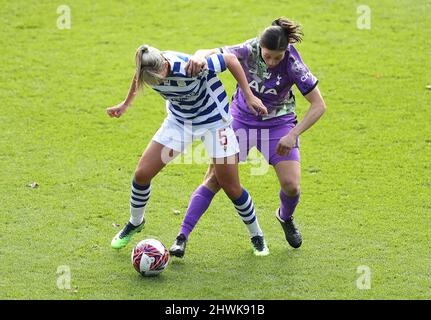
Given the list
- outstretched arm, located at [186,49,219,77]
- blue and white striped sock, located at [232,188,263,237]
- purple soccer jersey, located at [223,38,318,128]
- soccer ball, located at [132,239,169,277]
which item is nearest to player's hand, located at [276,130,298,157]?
purple soccer jersey, located at [223,38,318,128]

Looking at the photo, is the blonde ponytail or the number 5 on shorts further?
the number 5 on shorts

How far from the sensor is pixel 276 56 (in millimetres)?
7109

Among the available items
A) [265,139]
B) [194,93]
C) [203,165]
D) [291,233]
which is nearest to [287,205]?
[291,233]

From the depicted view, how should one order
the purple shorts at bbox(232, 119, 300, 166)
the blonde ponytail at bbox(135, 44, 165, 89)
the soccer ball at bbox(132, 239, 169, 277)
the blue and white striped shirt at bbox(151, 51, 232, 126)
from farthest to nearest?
the purple shorts at bbox(232, 119, 300, 166) < the soccer ball at bbox(132, 239, 169, 277) < the blue and white striped shirt at bbox(151, 51, 232, 126) < the blonde ponytail at bbox(135, 44, 165, 89)

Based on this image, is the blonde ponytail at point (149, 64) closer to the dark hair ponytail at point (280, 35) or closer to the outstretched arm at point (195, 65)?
the outstretched arm at point (195, 65)

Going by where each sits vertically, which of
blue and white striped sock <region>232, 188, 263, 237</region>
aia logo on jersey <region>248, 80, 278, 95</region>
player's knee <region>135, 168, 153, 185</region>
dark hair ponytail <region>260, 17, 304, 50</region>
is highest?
dark hair ponytail <region>260, 17, 304, 50</region>

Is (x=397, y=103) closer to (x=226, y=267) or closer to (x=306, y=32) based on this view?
(x=306, y=32)

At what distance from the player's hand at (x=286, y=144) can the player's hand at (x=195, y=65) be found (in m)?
0.93

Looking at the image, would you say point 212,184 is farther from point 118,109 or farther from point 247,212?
point 118,109

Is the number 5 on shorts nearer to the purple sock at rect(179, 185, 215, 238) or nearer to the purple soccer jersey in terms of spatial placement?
the purple soccer jersey

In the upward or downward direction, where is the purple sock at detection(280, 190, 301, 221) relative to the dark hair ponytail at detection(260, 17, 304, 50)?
downward

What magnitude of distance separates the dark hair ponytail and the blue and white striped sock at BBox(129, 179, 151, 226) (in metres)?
1.52

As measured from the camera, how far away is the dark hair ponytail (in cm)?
696
